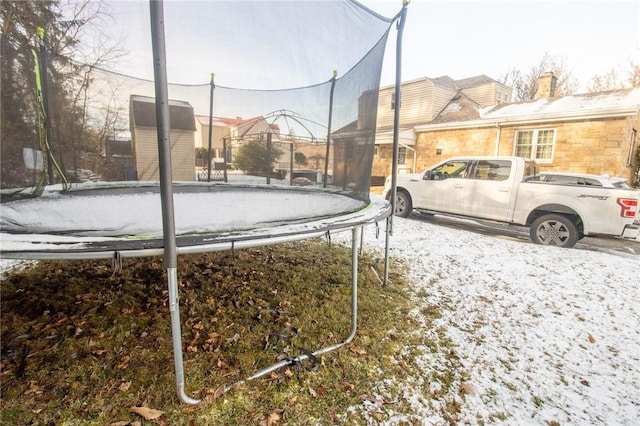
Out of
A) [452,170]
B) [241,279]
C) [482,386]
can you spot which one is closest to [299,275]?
[241,279]

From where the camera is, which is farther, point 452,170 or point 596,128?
point 596,128

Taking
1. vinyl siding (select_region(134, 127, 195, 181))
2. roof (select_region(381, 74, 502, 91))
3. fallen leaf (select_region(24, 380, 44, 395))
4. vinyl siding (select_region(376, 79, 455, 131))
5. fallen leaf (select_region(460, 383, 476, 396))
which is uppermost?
roof (select_region(381, 74, 502, 91))

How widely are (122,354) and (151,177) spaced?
3.95 feet

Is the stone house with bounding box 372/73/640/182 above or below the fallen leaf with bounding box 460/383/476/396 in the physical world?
above

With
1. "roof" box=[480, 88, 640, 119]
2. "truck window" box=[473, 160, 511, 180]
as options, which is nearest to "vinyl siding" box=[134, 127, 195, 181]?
"truck window" box=[473, 160, 511, 180]

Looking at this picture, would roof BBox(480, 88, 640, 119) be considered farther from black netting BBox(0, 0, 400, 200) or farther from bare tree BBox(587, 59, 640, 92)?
black netting BBox(0, 0, 400, 200)

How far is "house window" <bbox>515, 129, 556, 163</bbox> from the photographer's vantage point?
877 cm

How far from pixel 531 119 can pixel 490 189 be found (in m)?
5.48

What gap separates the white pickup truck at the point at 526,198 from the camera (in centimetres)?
398

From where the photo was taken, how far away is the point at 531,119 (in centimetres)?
881

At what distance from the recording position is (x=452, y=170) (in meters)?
6.16

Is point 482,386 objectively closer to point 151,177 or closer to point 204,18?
point 151,177

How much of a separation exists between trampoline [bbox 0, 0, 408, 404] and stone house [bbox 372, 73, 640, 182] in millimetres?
8611

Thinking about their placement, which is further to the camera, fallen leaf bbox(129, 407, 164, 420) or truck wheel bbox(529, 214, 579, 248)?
truck wheel bbox(529, 214, 579, 248)
